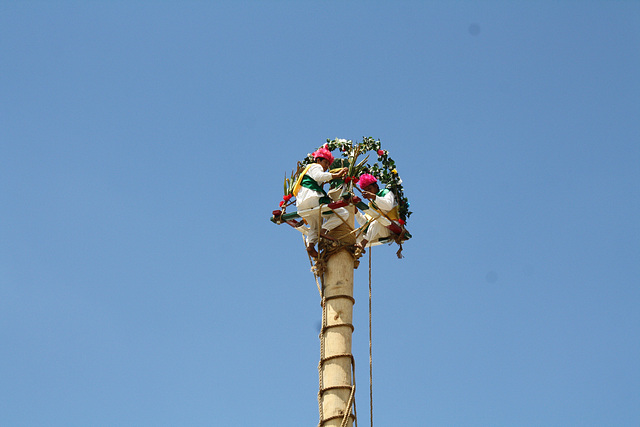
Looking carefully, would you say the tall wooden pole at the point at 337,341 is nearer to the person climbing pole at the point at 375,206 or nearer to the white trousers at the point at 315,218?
the white trousers at the point at 315,218

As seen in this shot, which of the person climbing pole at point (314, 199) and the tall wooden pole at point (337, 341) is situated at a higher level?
the person climbing pole at point (314, 199)

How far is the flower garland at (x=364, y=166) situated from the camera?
1898 centimetres

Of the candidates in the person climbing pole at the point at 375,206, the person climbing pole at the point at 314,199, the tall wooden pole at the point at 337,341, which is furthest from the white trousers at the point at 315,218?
the person climbing pole at the point at 375,206

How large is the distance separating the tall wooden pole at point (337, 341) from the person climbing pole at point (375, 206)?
2.07 ft

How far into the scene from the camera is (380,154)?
19203mm

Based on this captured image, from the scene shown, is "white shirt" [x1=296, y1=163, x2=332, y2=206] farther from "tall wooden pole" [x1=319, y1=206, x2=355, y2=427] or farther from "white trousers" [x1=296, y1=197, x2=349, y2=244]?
"tall wooden pole" [x1=319, y1=206, x2=355, y2=427]

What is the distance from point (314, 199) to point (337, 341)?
109 inches

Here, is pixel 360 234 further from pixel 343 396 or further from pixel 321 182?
pixel 343 396

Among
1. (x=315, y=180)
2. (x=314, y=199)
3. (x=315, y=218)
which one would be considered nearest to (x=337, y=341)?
(x=315, y=218)

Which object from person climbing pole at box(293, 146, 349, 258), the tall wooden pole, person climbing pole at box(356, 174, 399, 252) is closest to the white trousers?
person climbing pole at box(293, 146, 349, 258)

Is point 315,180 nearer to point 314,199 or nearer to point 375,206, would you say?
point 314,199

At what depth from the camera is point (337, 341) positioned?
1758 cm

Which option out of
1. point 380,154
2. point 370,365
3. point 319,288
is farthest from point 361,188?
point 370,365

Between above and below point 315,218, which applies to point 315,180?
above
